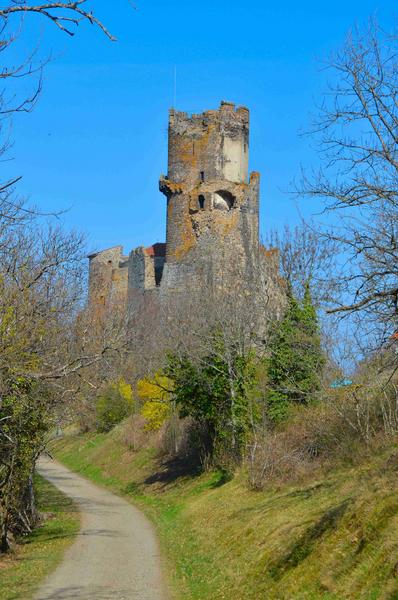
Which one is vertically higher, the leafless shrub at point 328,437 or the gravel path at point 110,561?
the leafless shrub at point 328,437

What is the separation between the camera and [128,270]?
6719 centimetres

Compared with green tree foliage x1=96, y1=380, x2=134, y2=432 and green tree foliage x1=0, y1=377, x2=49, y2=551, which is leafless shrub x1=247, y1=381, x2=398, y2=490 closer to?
green tree foliage x1=0, y1=377, x2=49, y2=551

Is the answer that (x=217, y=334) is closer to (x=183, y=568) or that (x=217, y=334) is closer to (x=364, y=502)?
(x=183, y=568)

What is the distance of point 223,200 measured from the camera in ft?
189

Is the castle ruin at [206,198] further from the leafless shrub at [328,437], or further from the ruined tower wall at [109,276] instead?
the leafless shrub at [328,437]

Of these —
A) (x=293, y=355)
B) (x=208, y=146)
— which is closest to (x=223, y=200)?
(x=208, y=146)

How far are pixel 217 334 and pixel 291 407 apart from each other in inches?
141

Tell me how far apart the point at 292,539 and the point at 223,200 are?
4661 cm

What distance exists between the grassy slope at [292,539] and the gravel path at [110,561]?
50 cm

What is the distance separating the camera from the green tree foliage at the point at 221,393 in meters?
25.3

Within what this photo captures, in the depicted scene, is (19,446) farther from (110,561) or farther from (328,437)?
(328,437)

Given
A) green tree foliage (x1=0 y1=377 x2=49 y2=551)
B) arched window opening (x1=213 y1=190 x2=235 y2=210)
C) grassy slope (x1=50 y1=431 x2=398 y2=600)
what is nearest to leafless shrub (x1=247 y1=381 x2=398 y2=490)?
grassy slope (x1=50 y1=431 x2=398 y2=600)

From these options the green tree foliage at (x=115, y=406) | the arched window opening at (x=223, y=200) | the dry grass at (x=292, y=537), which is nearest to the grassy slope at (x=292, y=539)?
the dry grass at (x=292, y=537)

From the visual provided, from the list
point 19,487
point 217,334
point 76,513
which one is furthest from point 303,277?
point 19,487
